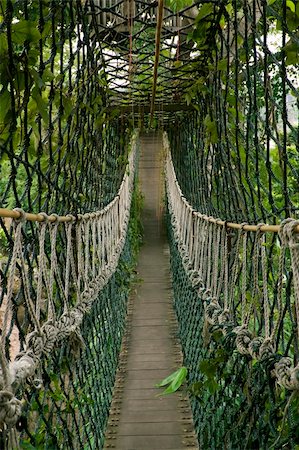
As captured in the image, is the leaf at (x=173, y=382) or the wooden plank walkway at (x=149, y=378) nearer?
the leaf at (x=173, y=382)

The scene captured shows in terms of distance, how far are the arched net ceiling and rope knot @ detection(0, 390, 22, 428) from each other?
1629 mm

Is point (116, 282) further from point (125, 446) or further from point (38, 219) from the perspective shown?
point (38, 219)

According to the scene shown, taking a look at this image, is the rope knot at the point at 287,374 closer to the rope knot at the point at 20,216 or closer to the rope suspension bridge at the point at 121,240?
the rope suspension bridge at the point at 121,240

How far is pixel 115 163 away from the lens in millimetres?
4527

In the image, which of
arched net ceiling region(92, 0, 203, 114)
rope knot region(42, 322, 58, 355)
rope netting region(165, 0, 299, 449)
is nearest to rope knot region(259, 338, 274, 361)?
rope netting region(165, 0, 299, 449)

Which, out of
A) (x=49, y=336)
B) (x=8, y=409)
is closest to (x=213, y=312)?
(x=49, y=336)

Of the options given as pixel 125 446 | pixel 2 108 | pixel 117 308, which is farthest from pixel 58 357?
pixel 117 308

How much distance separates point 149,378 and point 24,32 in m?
2.27

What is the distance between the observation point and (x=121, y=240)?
12.2 feet

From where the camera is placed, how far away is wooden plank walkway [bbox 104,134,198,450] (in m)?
2.40

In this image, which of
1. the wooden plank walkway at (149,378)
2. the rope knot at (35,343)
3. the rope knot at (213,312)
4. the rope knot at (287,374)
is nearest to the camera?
the rope knot at (287,374)

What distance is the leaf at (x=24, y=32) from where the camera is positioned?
1182 millimetres

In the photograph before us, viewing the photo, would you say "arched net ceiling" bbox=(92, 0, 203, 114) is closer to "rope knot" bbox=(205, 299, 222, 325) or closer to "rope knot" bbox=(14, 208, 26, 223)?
"rope knot" bbox=(205, 299, 222, 325)

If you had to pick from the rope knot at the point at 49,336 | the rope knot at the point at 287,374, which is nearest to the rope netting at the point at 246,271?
the rope knot at the point at 287,374
